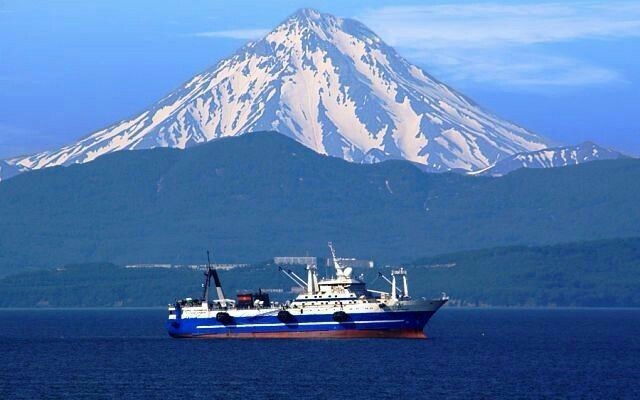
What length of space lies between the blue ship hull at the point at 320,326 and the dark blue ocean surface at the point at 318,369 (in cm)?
176

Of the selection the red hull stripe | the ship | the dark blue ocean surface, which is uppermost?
the ship

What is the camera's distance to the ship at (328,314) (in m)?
179

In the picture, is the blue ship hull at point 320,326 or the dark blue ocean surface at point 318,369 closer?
the dark blue ocean surface at point 318,369

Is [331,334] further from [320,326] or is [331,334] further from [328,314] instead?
[328,314]

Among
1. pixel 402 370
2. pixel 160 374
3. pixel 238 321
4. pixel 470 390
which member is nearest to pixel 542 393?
pixel 470 390

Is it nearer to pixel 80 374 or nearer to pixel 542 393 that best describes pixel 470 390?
pixel 542 393

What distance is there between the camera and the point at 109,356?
162 metres

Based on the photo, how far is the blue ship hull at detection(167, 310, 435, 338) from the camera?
17925 cm

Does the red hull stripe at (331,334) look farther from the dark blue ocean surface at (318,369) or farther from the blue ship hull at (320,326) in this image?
the dark blue ocean surface at (318,369)

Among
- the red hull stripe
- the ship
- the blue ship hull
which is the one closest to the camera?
the ship

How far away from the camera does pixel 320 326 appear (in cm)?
18075

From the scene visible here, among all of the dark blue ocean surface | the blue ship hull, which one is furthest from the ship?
the dark blue ocean surface

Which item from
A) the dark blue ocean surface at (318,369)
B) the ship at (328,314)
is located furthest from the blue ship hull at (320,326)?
the dark blue ocean surface at (318,369)

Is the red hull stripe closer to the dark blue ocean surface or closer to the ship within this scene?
the ship
